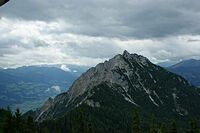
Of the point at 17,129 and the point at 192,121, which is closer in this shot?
the point at 17,129

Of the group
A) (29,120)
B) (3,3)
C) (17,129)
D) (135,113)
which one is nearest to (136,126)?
(135,113)

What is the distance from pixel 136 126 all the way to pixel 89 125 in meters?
15.7

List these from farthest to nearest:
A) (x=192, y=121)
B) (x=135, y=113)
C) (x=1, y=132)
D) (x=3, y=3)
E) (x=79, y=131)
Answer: (x=79, y=131) < (x=135, y=113) < (x=192, y=121) < (x=1, y=132) < (x=3, y=3)

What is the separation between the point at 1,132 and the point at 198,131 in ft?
166

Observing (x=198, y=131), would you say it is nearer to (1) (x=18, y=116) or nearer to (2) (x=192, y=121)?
(2) (x=192, y=121)

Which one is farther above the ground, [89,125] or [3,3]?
[3,3]

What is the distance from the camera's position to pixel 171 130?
94000 millimetres

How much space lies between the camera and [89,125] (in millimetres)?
110938

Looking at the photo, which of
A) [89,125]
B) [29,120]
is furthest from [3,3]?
[89,125]

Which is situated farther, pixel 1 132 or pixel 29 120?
pixel 29 120

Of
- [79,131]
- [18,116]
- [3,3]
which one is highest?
[3,3]

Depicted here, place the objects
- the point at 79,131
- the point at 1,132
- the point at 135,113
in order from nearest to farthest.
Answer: the point at 1,132
the point at 135,113
the point at 79,131

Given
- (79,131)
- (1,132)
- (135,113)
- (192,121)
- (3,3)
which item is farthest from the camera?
(79,131)

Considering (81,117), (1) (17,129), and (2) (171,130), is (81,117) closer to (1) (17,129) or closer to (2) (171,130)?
(2) (171,130)
